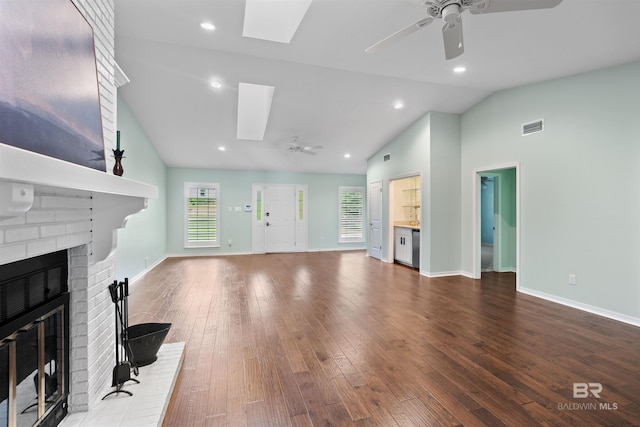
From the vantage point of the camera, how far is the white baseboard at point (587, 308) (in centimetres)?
312

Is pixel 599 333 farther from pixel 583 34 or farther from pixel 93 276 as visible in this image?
pixel 93 276

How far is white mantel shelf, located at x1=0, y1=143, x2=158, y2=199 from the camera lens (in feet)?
2.19

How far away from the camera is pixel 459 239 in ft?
17.5

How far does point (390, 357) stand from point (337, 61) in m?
3.48

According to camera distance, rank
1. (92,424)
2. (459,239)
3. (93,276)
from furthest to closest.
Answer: (459,239)
(93,276)
(92,424)

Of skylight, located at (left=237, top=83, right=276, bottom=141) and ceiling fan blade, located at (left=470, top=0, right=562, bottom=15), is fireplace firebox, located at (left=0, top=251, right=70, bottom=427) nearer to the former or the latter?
ceiling fan blade, located at (left=470, top=0, right=562, bottom=15)

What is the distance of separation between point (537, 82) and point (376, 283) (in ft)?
12.5

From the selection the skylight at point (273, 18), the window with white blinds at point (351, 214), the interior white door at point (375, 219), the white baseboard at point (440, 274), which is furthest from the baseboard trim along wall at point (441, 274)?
the skylight at point (273, 18)

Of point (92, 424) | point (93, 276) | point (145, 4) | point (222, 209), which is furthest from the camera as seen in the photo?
point (222, 209)

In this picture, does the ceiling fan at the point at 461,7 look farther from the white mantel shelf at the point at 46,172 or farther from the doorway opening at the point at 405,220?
the doorway opening at the point at 405,220

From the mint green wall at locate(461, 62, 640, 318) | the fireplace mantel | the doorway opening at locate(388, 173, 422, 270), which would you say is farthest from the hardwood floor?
the doorway opening at locate(388, 173, 422, 270)

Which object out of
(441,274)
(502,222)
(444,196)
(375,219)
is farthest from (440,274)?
(375,219)

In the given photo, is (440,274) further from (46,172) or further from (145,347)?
(46,172)

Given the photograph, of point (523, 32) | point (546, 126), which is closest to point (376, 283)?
point (546, 126)
